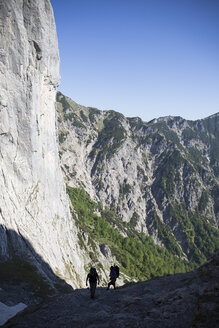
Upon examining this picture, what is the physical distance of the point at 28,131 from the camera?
171ft

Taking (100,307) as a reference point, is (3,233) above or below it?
above

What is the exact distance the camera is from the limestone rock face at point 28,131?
43969 mm

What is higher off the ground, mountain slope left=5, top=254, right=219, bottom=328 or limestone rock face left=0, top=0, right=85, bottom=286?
limestone rock face left=0, top=0, right=85, bottom=286

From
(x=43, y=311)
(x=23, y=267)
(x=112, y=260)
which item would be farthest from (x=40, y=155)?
(x=112, y=260)

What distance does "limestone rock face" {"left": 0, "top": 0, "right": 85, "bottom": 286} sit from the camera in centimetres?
4397

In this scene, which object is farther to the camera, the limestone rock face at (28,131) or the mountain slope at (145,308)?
the limestone rock face at (28,131)

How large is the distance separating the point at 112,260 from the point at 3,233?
12829 centimetres

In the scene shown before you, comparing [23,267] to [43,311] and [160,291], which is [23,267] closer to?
[43,311]

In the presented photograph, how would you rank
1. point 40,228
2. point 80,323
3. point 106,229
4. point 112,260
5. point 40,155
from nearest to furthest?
point 80,323 → point 40,228 → point 40,155 → point 112,260 → point 106,229

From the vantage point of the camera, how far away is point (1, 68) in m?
44.0

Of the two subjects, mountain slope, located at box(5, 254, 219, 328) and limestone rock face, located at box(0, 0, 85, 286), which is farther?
limestone rock face, located at box(0, 0, 85, 286)

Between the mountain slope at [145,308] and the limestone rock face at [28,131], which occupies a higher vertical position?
the limestone rock face at [28,131]

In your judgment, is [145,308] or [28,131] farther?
[28,131]

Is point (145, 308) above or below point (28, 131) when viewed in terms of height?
below
